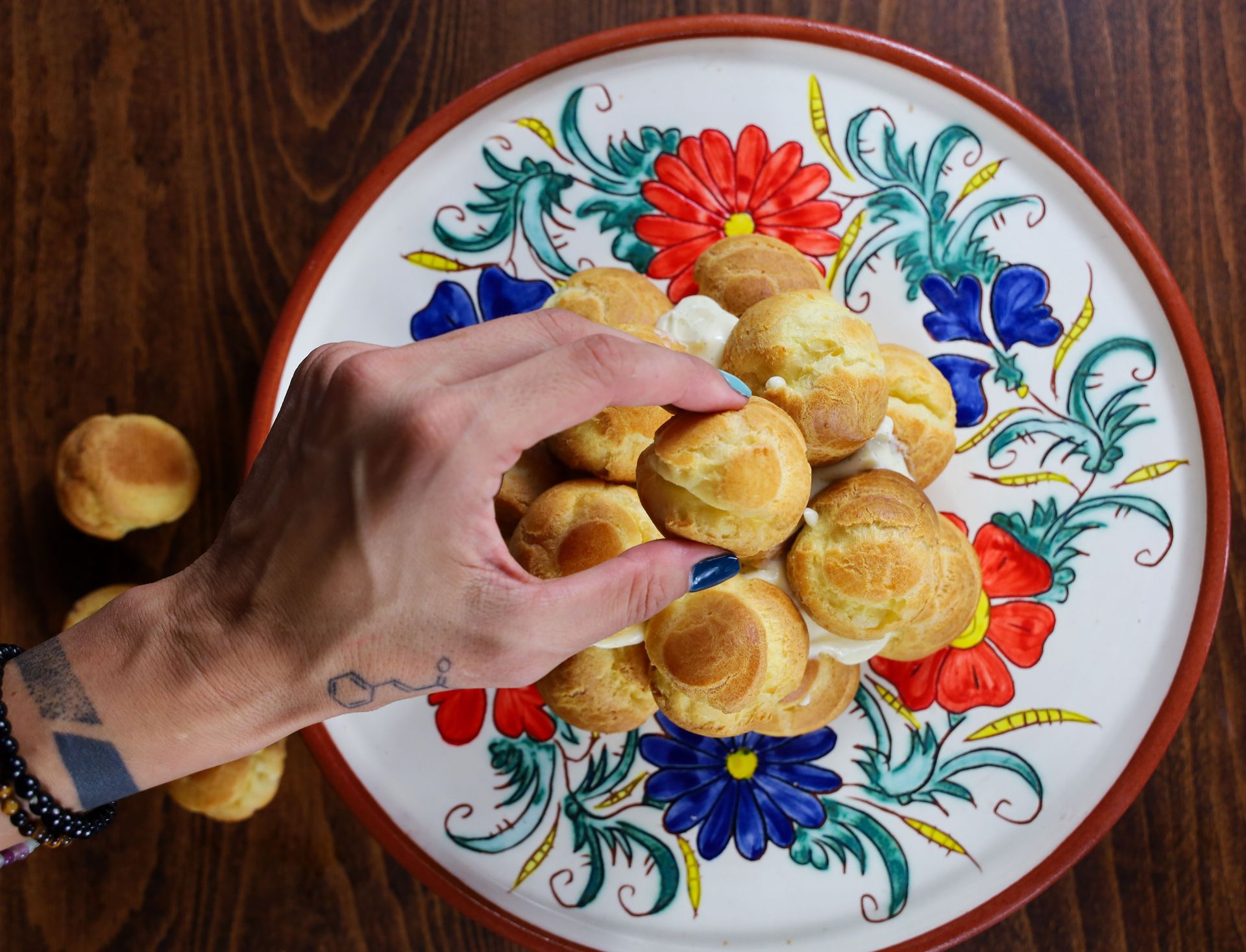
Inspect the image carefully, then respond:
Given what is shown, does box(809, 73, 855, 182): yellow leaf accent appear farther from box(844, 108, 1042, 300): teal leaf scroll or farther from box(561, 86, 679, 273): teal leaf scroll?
box(561, 86, 679, 273): teal leaf scroll

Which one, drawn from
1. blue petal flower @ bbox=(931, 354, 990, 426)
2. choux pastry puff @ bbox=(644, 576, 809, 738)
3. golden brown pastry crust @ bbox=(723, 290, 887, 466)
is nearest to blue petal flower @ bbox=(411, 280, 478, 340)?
golden brown pastry crust @ bbox=(723, 290, 887, 466)

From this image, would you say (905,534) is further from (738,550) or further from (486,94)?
(486,94)

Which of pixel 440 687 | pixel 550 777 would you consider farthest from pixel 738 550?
pixel 550 777

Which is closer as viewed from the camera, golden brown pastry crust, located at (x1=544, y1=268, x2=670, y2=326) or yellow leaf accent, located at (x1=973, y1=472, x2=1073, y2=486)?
golden brown pastry crust, located at (x1=544, y1=268, x2=670, y2=326)

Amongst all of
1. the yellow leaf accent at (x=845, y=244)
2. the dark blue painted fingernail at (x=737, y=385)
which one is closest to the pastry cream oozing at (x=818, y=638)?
the dark blue painted fingernail at (x=737, y=385)

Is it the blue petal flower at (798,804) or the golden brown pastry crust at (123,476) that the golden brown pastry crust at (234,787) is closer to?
the golden brown pastry crust at (123,476)

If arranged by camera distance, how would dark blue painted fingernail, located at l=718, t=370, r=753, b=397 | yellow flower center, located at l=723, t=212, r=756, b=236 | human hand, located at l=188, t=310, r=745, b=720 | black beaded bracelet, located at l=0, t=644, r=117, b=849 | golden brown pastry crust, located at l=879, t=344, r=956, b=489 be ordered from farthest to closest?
yellow flower center, located at l=723, t=212, r=756, b=236, golden brown pastry crust, located at l=879, t=344, r=956, b=489, black beaded bracelet, located at l=0, t=644, r=117, b=849, dark blue painted fingernail, located at l=718, t=370, r=753, b=397, human hand, located at l=188, t=310, r=745, b=720

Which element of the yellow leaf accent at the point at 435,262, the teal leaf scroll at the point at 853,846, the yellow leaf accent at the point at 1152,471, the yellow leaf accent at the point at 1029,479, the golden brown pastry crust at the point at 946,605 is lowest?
the teal leaf scroll at the point at 853,846
